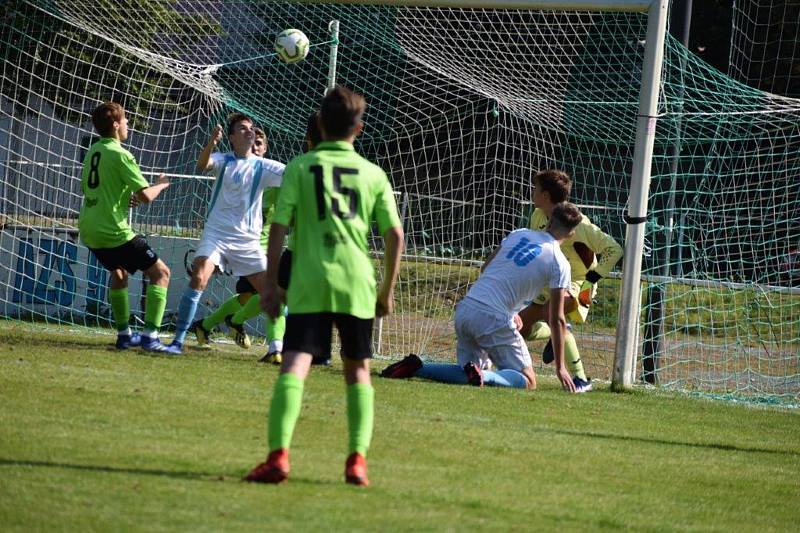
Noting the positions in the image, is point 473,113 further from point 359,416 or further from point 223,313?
point 359,416

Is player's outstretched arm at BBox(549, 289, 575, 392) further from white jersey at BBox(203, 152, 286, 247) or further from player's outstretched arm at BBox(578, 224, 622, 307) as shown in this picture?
white jersey at BBox(203, 152, 286, 247)

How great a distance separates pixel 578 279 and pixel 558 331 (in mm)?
1643

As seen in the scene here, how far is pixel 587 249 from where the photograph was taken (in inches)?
403

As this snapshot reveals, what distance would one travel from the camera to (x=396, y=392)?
8383mm

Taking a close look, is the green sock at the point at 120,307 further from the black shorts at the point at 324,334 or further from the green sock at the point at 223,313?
the black shorts at the point at 324,334

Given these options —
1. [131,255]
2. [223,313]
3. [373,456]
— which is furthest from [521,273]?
[373,456]

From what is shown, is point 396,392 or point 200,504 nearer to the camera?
point 200,504

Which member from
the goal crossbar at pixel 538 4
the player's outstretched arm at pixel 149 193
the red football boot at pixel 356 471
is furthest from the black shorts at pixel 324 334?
the goal crossbar at pixel 538 4

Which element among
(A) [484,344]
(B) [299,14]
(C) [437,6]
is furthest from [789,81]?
(A) [484,344]

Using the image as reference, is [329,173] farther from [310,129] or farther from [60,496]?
[310,129]

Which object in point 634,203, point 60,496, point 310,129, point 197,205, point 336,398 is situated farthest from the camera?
point 197,205

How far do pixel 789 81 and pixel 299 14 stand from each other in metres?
9.16

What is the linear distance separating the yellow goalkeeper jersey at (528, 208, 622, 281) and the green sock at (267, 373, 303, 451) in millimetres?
5184

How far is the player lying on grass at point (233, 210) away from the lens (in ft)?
31.6
